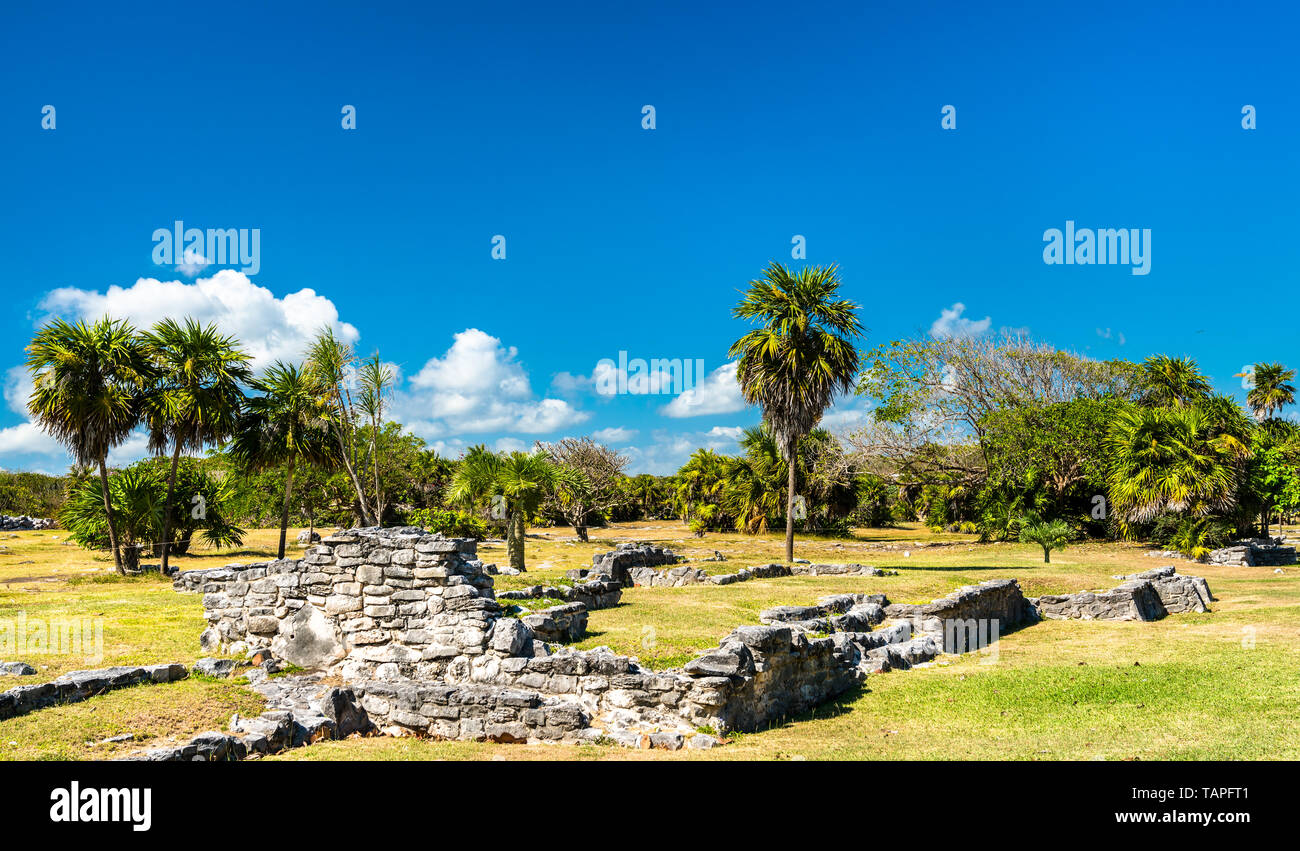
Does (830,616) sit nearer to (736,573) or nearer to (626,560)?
(736,573)

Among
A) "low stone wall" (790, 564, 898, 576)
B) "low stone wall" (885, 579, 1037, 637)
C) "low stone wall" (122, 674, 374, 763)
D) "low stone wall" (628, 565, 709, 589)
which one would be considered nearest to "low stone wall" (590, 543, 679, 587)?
"low stone wall" (628, 565, 709, 589)

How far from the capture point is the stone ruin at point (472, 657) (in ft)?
28.2

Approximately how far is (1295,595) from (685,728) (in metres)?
19.5

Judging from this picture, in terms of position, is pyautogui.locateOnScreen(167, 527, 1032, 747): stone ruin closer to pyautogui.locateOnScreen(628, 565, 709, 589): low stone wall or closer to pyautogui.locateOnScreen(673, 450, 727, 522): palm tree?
pyautogui.locateOnScreen(628, 565, 709, 589): low stone wall

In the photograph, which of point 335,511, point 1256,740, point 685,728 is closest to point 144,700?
point 685,728

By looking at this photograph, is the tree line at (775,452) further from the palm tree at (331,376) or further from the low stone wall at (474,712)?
the low stone wall at (474,712)

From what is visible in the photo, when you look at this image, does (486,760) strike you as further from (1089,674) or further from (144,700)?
(1089,674)

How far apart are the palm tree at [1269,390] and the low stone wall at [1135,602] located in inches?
1670

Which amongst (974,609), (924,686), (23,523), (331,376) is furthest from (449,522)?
(23,523)

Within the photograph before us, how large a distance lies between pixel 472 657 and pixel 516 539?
1425cm

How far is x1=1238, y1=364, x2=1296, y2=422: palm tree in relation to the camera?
50.8m

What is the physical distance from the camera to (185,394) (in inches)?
973

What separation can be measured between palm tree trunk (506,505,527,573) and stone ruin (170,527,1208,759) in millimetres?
10688
